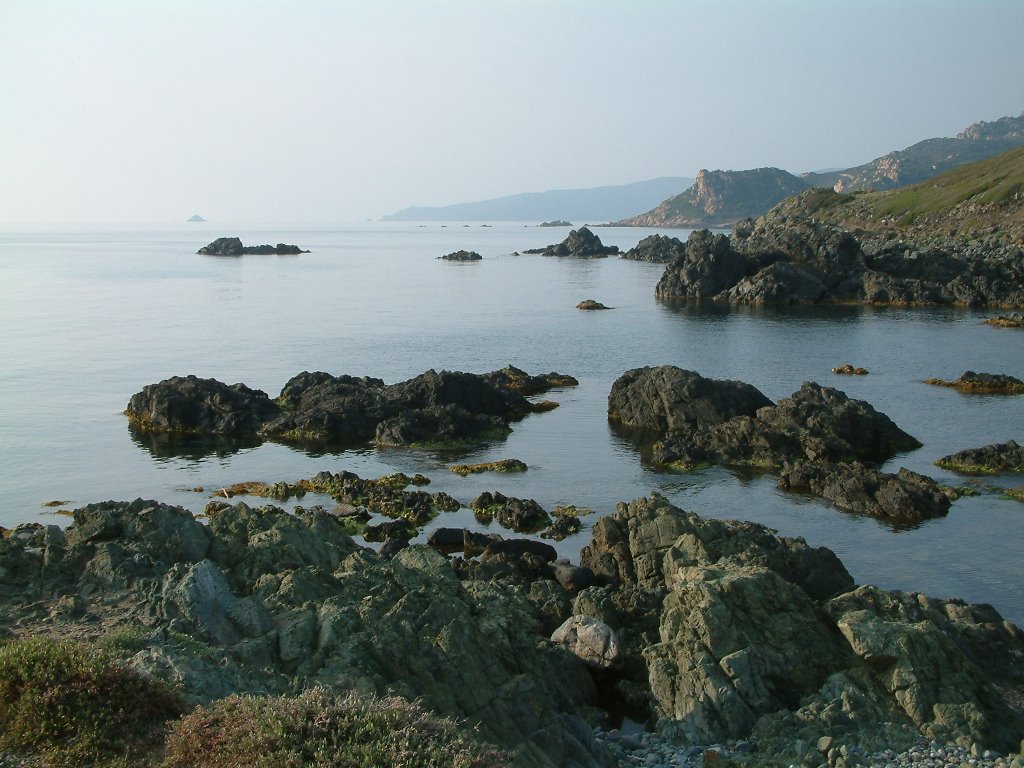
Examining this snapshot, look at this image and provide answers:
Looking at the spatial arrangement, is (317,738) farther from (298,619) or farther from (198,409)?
(198,409)

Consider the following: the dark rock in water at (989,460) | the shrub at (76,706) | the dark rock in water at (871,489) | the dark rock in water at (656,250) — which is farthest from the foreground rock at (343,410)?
the dark rock in water at (656,250)

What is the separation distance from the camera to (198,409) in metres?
49.6

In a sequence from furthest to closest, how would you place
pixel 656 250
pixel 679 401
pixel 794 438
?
pixel 656 250 < pixel 679 401 < pixel 794 438

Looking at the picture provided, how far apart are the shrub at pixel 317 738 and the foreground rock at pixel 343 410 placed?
33.4 metres

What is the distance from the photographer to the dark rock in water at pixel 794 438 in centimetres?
4116

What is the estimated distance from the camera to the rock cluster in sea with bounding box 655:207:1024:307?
320ft

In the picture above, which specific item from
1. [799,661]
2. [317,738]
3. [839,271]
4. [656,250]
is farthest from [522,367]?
[656,250]

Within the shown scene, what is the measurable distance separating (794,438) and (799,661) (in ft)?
78.9

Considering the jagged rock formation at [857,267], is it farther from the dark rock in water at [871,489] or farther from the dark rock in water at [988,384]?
the dark rock in water at [871,489]

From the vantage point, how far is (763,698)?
18.1 m

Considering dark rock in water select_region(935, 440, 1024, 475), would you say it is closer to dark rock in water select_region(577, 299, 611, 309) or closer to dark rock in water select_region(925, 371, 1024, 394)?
dark rock in water select_region(925, 371, 1024, 394)

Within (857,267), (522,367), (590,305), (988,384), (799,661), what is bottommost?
(522,367)

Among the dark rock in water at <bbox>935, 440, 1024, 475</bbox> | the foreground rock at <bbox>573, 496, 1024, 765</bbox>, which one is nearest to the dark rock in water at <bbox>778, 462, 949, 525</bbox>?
the dark rock in water at <bbox>935, 440, 1024, 475</bbox>

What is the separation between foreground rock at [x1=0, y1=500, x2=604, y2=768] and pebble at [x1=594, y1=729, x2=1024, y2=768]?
3.57 ft
